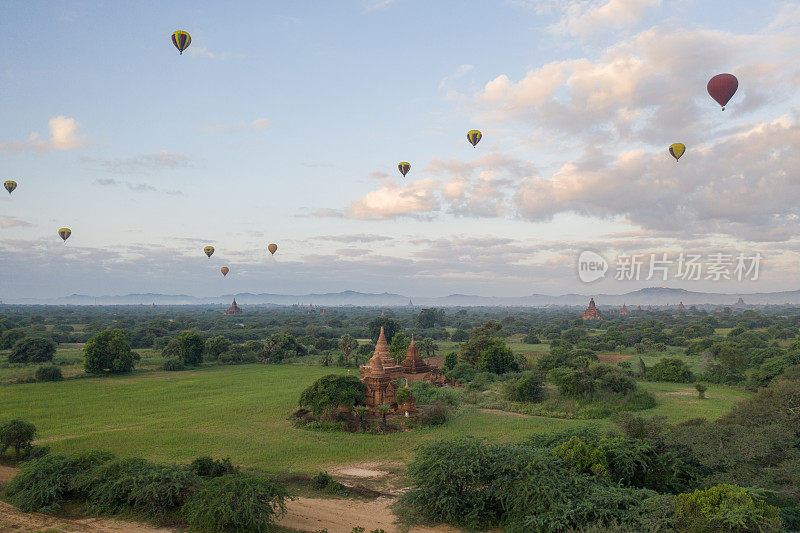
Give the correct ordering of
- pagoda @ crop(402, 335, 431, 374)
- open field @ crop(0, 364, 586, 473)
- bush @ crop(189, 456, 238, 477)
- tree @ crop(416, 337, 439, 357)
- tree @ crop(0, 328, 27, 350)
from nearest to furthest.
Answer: bush @ crop(189, 456, 238, 477) → open field @ crop(0, 364, 586, 473) → pagoda @ crop(402, 335, 431, 374) → tree @ crop(416, 337, 439, 357) → tree @ crop(0, 328, 27, 350)

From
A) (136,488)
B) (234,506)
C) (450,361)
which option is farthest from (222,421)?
(450,361)

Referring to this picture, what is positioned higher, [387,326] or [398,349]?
[387,326]

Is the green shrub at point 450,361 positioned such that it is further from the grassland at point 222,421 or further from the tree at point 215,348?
the tree at point 215,348

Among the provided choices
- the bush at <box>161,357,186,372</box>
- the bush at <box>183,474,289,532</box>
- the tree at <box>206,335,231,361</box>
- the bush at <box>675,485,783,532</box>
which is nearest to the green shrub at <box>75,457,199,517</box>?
the bush at <box>183,474,289,532</box>

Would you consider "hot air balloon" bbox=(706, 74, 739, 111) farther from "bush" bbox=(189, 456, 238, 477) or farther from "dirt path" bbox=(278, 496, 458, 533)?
"bush" bbox=(189, 456, 238, 477)

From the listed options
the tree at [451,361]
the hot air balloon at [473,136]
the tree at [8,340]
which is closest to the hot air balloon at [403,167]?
the hot air balloon at [473,136]

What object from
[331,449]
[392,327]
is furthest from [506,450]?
[392,327]

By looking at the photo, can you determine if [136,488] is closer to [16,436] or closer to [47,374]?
[16,436]
